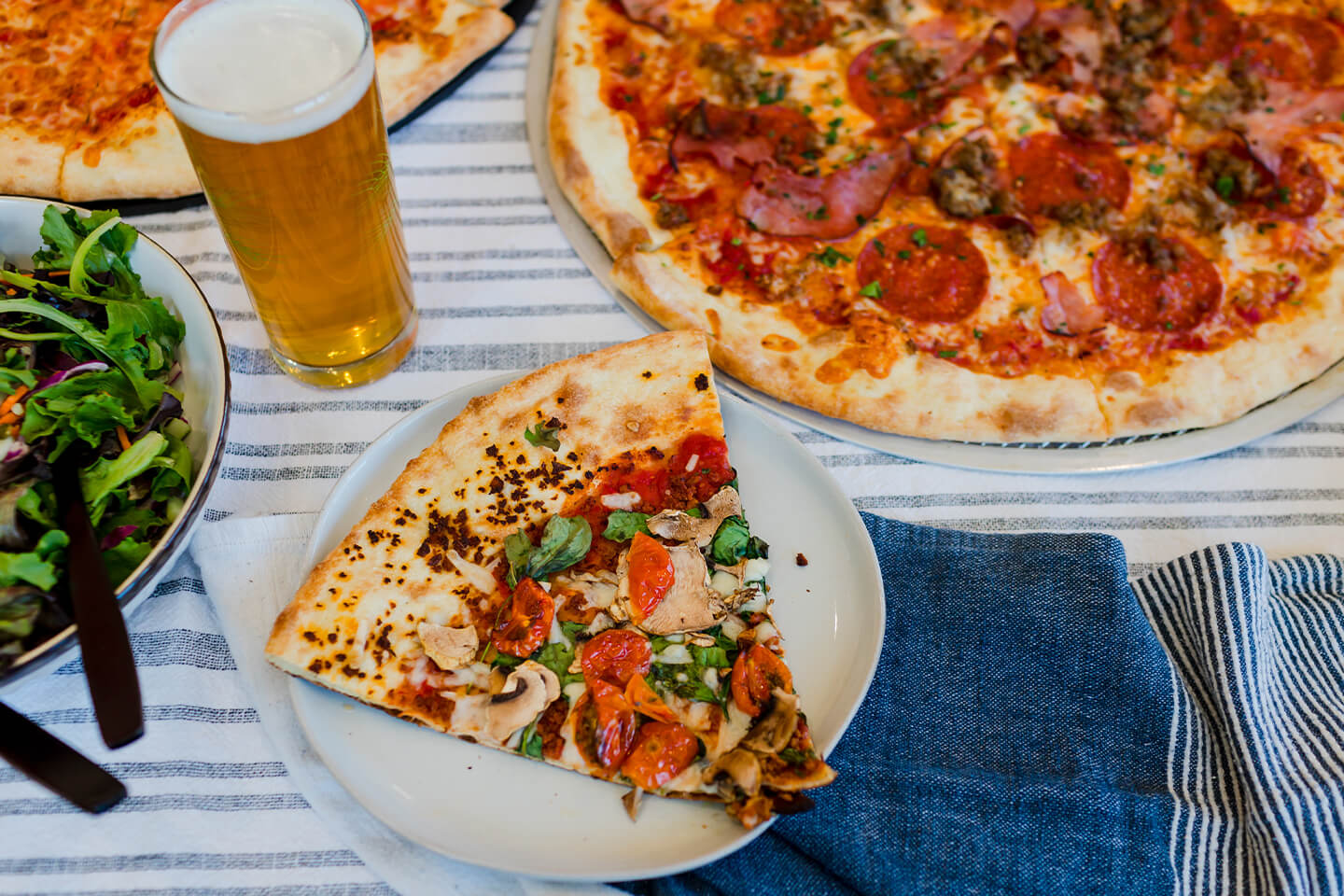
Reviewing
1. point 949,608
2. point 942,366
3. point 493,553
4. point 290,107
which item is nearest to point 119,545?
point 493,553

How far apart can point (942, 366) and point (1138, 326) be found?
0.63 m

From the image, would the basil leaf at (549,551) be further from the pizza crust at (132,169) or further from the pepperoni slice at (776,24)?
the pepperoni slice at (776,24)

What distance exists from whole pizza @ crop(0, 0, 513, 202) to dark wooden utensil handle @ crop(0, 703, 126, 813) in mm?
1553

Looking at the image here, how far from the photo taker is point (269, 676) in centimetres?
186

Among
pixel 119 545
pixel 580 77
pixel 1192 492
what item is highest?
pixel 580 77

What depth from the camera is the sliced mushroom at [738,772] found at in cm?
158

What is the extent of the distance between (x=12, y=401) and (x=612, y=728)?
1.30m

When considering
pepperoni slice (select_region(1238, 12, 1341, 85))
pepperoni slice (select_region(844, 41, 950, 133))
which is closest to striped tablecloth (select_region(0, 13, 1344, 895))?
pepperoni slice (select_region(844, 41, 950, 133))

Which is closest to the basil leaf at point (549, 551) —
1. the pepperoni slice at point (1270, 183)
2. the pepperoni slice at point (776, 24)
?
the pepperoni slice at point (776, 24)

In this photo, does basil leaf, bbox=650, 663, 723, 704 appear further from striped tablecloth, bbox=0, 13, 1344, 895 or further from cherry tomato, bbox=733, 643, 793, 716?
striped tablecloth, bbox=0, 13, 1344, 895

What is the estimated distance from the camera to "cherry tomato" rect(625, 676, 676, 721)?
5.56 ft

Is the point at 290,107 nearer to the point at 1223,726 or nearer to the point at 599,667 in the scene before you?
the point at 599,667

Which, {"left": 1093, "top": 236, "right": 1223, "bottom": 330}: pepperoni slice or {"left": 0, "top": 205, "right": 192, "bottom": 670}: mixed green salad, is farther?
{"left": 1093, "top": 236, "right": 1223, "bottom": 330}: pepperoni slice

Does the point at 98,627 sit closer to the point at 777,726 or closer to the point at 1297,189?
the point at 777,726
